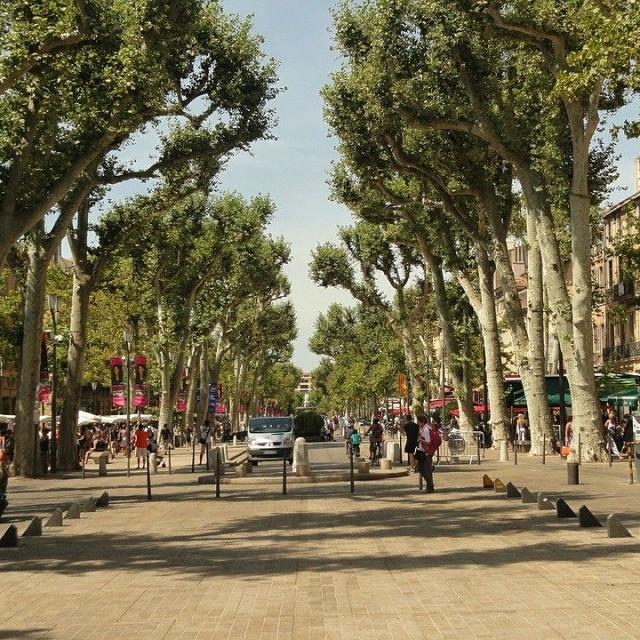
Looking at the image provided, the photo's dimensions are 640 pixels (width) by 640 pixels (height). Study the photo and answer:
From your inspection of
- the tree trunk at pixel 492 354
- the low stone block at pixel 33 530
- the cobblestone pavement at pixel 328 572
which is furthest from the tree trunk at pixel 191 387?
the low stone block at pixel 33 530

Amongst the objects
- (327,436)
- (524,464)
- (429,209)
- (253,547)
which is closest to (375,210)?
(429,209)

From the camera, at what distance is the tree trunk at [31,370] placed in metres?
31.4

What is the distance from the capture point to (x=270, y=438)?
43938 millimetres

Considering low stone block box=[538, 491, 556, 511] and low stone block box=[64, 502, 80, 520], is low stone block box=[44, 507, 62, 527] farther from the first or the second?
low stone block box=[538, 491, 556, 511]

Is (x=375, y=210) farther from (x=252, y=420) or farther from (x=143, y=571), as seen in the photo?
(x=143, y=571)

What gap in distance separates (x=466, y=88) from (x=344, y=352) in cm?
8361

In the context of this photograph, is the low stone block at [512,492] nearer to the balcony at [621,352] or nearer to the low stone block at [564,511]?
the low stone block at [564,511]

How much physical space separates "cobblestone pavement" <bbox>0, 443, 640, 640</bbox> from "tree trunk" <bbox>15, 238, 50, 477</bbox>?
1020 cm

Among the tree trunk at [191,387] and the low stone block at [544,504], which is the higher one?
the tree trunk at [191,387]

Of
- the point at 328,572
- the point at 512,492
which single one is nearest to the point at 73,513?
the point at 512,492

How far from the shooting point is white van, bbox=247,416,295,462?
43.3 meters

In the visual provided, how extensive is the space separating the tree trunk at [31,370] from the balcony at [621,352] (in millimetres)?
40617

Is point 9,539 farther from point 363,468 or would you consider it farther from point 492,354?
point 492,354

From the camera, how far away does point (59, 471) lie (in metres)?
36.3
